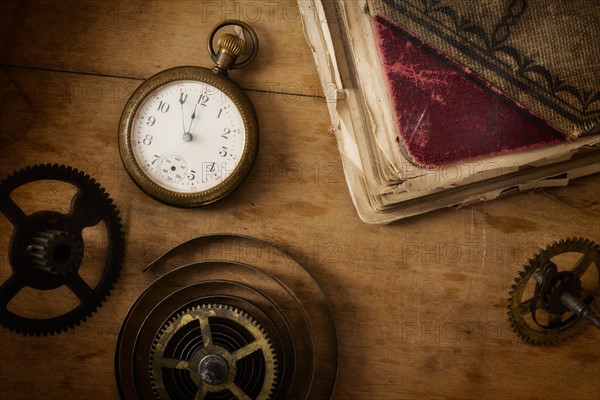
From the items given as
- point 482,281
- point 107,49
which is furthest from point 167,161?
point 482,281

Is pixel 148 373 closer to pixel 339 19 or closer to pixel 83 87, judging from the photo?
pixel 83 87

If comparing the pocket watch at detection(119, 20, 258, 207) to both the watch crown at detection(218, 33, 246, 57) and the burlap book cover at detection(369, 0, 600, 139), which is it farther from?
the burlap book cover at detection(369, 0, 600, 139)

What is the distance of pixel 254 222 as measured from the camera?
4.46ft

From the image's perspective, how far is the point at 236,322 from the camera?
4.23 ft

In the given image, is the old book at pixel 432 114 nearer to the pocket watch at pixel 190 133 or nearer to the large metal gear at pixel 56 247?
the pocket watch at pixel 190 133

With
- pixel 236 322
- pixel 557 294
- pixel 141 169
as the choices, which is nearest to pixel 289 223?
pixel 236 322

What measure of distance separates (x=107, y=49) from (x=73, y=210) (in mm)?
411

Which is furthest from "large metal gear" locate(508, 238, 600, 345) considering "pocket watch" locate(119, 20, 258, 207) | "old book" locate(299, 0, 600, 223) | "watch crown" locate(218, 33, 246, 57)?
"watch crown" locate(218, 33, 246, 57)

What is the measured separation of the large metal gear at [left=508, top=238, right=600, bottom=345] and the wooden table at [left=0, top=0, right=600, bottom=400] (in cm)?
7

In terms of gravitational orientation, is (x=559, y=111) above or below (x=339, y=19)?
below

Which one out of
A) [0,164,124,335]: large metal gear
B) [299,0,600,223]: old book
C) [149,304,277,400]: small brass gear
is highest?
[299,0,600,223]: old book

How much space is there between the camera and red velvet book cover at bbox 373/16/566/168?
1.19m

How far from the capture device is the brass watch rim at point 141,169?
127 centimetres

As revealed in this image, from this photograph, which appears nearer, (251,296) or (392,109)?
(392,109)
